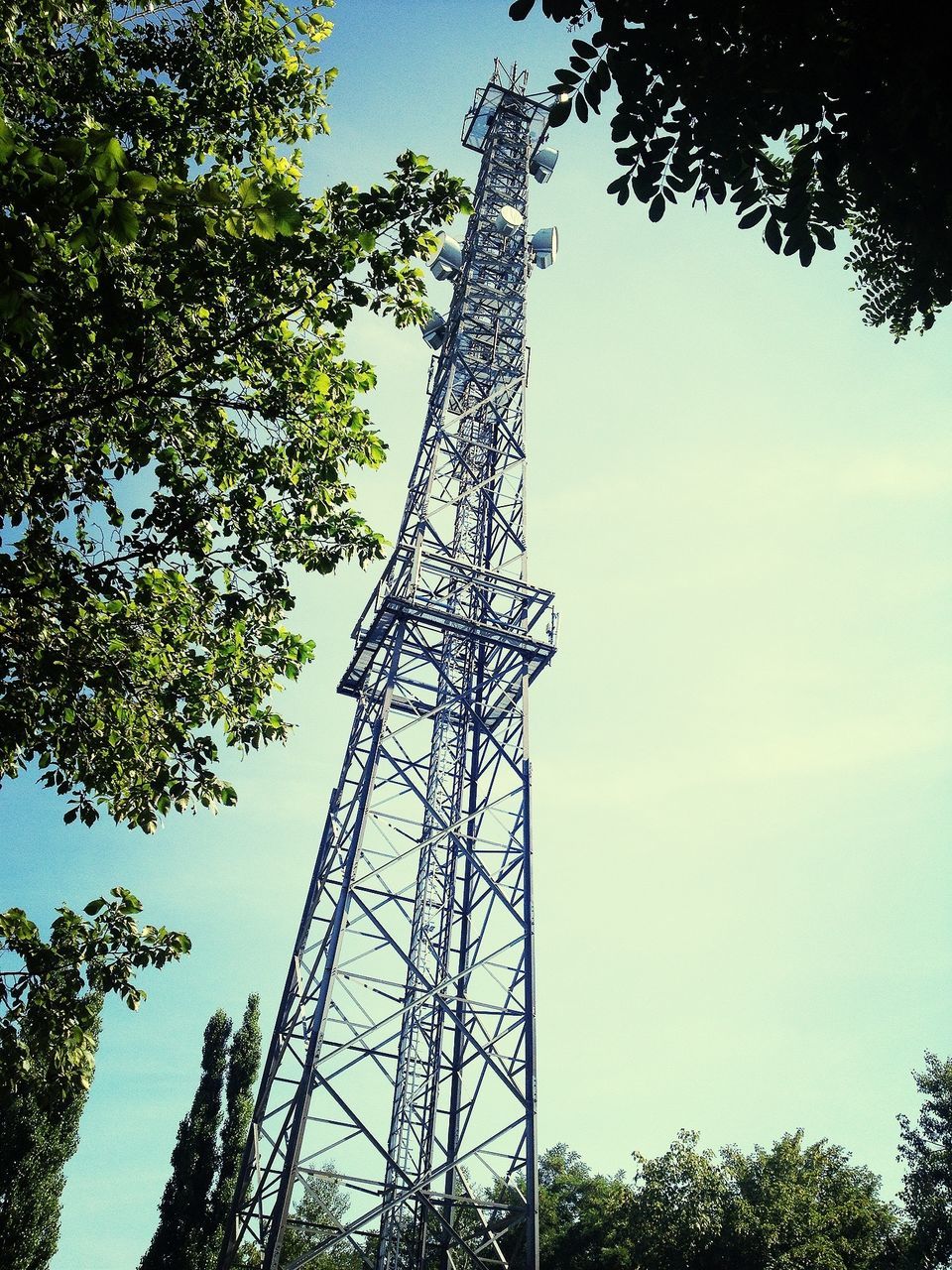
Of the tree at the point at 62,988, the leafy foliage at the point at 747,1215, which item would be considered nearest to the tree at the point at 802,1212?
the leafy foliage at the point at 747,1215

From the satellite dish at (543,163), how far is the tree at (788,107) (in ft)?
59.9

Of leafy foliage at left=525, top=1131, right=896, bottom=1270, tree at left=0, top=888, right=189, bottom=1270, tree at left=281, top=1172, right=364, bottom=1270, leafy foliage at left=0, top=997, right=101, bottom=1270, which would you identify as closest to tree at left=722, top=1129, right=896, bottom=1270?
leafy foliage at left=525, top=1131, right=896, bottom=1270

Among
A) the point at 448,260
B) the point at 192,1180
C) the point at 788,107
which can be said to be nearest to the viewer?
the point at 788,107

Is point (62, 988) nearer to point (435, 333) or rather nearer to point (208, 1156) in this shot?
point (435, 333)

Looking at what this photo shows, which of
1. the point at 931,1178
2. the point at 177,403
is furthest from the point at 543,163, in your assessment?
the point at 931,1178

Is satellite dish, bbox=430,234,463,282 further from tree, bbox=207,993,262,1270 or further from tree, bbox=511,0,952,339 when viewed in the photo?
tree, bbox=207,993,262,1270

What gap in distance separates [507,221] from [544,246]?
1.27 metres

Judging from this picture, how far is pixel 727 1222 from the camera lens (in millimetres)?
20312

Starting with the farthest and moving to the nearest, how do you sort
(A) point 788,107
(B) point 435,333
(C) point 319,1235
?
(C) point 319,1235 < (B) point 435,333 < (A) point 788,107

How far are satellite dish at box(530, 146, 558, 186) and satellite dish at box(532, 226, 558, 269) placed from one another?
2.56 metres

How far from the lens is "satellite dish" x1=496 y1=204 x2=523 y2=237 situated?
18266 mm

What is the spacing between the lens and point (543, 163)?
20781mm

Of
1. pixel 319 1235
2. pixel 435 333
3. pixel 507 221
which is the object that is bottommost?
pixel 319 1235

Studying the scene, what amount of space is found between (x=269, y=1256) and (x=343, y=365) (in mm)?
9352
